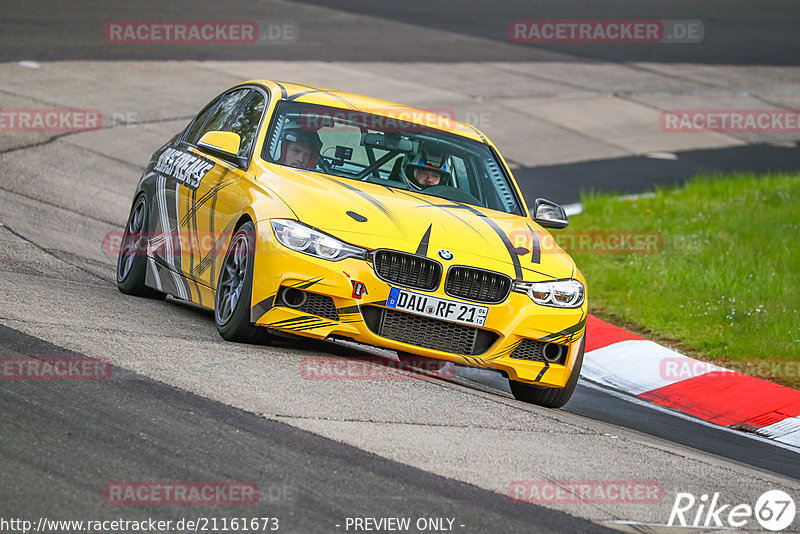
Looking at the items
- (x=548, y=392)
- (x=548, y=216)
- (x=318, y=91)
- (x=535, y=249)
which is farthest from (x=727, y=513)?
(x=318, y=91)

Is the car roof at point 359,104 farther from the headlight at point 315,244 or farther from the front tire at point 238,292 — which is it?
the headlight at point 315,244

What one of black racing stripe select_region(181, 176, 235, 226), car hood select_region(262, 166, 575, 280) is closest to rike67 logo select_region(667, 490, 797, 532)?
car hood select_region(262, 166, 575, 280)

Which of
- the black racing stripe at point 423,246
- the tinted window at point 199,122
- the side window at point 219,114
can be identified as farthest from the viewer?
the tinted window at point 199,122

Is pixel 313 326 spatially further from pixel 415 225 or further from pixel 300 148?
pixel 300 148

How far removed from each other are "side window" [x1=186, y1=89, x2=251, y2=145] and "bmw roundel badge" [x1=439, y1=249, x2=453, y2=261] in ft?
8.46

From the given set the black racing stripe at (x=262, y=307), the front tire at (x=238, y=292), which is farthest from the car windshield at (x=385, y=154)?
the black racing stripe at (x=262, y=307)

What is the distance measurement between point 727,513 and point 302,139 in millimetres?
3895

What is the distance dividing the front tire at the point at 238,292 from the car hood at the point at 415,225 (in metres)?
0.35

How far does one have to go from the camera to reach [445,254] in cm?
711

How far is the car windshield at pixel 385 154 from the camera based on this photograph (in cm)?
816

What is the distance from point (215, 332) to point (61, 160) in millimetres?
8079

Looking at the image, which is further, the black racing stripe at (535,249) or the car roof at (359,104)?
the car roof at (359,104)

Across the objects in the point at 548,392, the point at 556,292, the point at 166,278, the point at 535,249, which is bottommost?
the point at 548,392

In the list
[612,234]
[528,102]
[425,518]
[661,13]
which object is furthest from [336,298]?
[661,13]
